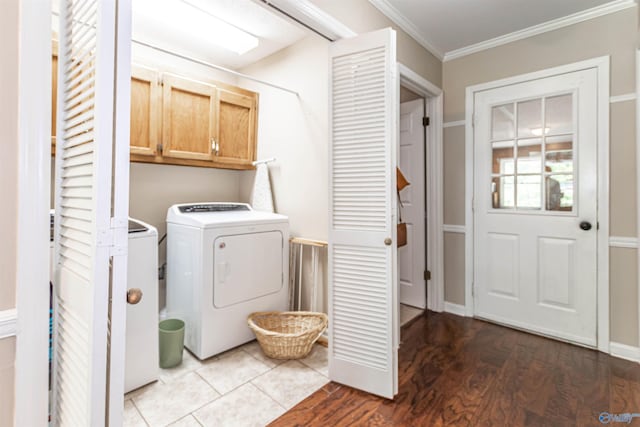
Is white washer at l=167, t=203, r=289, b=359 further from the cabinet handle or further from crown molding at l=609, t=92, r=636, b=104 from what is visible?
crown molding at l=609, t=92, r=636, b=104

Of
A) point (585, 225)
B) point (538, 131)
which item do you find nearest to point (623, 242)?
point (585, 225)

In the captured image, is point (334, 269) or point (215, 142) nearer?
point (334, 269)

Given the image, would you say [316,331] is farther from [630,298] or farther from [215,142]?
[630,298]

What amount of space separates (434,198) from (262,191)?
163 cm

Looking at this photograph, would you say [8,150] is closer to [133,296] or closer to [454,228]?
[133,296]

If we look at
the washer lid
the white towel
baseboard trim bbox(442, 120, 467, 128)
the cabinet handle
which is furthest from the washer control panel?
baseboard trim bbox(442, 120, 467, 128)

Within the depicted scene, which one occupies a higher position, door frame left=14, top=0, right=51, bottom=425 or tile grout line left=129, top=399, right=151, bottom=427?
door frame left=14, top=0, right=51, bottom=425

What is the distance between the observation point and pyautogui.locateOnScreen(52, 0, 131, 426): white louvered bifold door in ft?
2.55

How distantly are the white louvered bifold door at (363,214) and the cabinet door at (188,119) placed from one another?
1.30 m

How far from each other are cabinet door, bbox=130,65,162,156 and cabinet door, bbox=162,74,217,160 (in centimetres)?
6

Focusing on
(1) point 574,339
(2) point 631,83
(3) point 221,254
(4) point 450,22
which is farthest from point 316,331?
(2) point 631,83

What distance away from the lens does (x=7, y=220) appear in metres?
0.87

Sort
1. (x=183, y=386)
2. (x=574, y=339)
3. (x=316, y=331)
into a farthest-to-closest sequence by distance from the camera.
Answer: (x=574, y=339)
(x=316, y=331)
(x=183, y=386)

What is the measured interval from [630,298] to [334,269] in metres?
2.10
